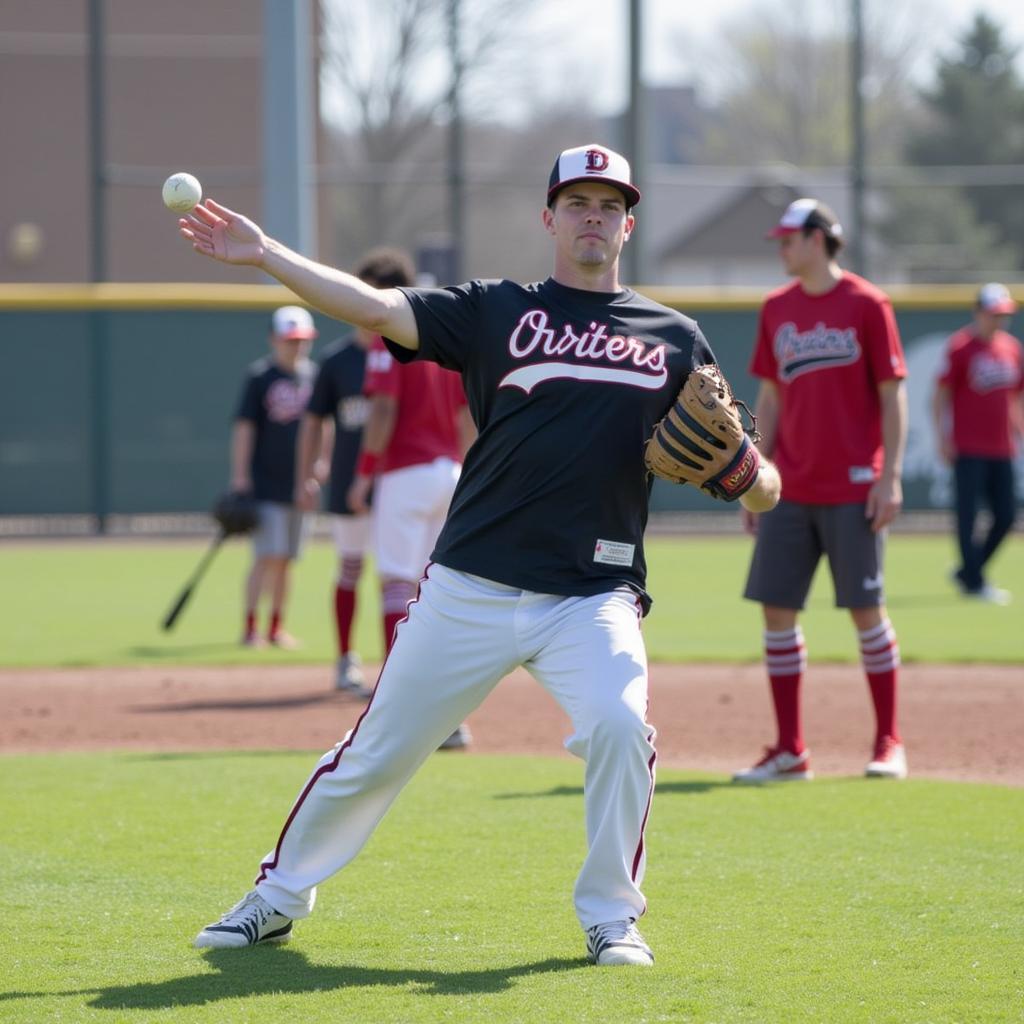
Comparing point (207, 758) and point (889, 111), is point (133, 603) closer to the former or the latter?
point (207, 758)

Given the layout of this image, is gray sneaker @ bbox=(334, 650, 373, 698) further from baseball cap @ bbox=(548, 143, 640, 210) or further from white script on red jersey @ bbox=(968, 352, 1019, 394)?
white script on red jersey @ bbox=(968, 352, 1019, 394)

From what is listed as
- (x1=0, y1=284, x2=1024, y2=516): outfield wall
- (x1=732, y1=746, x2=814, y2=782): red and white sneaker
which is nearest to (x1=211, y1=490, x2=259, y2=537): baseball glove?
(x1=732, y1=746, x2=814, y2=782): red and white sneaker

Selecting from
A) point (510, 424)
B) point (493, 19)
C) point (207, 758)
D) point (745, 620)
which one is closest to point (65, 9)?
point (493, 19)

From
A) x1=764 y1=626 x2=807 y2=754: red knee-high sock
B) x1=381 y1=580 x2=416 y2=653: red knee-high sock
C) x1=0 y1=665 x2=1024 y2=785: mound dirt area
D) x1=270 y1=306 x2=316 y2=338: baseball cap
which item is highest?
x1=270 y1=306 x2=316 y2=338: baseball cap

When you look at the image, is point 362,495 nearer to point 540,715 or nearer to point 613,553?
point 540,715

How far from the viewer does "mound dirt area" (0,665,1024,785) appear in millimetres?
7301

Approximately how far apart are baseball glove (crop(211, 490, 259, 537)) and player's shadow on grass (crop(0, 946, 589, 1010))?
621 centimetres

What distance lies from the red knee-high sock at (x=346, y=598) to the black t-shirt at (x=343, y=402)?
364 mm

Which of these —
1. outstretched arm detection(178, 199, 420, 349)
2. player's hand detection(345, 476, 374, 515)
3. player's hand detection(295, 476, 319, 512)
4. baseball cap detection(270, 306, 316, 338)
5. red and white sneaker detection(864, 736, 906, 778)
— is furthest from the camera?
baseball cap detection(270, 306, 316, 338)

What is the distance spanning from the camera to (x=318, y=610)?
1238cm

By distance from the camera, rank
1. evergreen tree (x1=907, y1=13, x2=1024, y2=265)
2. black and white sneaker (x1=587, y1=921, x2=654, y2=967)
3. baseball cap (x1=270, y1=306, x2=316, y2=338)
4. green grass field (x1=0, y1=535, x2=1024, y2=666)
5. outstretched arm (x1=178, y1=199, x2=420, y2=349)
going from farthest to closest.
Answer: evergreen tree (x1=907, y1=13, x2=1024, y2=265)
baseball cap (x1=270, y1=306, x2=316, y2=338)
green grass field (x1=0, y1=535, x2=1024, y2=666)
black and white sneaker (x1=587, y1=921, x2=654, y2=967)
outstretched arm (x1=178, y1=199, x2=420, y2=349)

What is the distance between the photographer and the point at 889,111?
122ft

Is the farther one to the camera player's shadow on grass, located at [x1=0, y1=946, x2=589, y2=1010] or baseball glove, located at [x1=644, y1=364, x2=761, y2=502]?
baseball glove, located at [x1=644, y1=364, x2=761, y2=502]

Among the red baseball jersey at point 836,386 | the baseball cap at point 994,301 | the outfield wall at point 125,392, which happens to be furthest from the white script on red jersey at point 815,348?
the outfield wall at point 125,392
